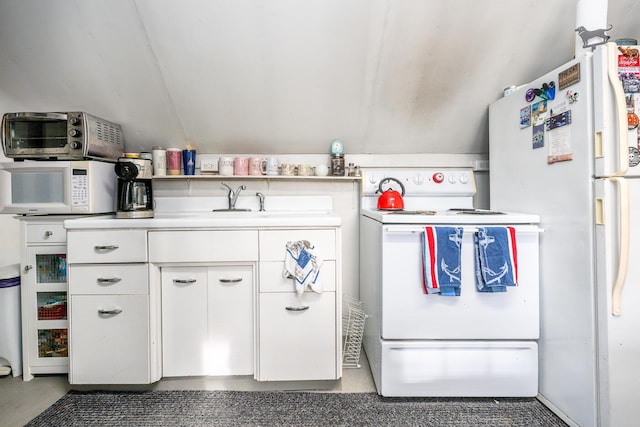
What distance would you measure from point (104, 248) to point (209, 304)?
2.03 feet

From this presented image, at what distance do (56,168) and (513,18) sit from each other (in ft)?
8.86

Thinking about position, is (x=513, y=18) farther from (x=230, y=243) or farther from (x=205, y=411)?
(x=205, y=411)

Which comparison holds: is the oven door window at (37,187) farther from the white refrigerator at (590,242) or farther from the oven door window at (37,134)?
the white refrigerator at (590,242)

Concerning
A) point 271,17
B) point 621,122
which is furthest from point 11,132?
point 621,122

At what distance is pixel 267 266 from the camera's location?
183 centimetres

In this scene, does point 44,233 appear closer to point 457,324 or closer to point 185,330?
point 185,330

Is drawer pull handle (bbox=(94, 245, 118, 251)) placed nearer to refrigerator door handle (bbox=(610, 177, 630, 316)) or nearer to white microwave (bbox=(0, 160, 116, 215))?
white microwave (bbox=(0, 160, 116, 215))

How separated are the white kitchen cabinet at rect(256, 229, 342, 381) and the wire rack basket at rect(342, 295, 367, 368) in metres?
0.39

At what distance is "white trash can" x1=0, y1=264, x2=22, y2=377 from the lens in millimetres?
2025

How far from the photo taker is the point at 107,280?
5.96ft

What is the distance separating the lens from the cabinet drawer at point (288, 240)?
183 cm

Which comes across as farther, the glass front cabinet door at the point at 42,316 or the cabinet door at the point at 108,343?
the glass front cabinet door at the point at 42,316

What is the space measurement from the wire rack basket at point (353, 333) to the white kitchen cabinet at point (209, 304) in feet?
2.14

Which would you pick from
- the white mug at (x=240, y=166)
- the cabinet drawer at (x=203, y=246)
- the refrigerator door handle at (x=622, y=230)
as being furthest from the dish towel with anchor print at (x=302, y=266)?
the refrigerator door handle at (x=622, y=230)
